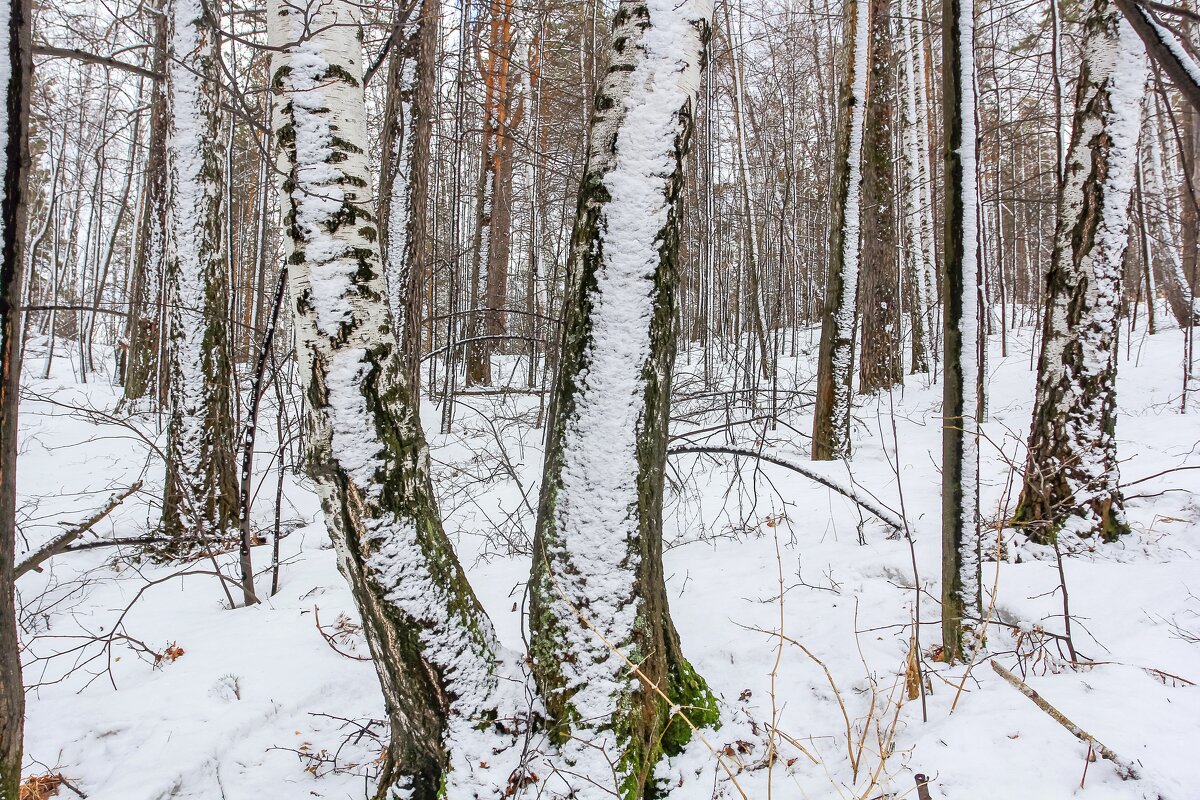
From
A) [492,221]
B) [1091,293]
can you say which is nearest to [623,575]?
[1091,293]

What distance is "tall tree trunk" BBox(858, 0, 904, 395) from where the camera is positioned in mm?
5277

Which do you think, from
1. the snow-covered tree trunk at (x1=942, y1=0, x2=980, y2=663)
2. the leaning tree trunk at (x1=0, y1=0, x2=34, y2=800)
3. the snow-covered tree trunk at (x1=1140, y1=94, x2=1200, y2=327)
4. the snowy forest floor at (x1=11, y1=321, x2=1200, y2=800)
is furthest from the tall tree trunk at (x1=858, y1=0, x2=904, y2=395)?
the leaning tree trunk at (x1=0, y1=0, x2=34, y2=800)

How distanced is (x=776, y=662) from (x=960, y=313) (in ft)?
4.42

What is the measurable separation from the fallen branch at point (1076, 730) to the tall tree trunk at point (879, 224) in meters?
3.91

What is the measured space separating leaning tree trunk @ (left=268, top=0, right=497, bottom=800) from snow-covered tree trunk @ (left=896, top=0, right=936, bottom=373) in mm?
8874

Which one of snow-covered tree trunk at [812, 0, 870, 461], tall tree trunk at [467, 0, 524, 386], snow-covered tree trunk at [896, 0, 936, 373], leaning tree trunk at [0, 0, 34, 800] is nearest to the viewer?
leaning tree trunk at [0, 0, 34, 800]

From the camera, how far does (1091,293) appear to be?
3197 millimetres

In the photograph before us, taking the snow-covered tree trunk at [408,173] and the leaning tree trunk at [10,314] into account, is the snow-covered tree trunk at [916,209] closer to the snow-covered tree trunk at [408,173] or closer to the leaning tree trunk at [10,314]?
the snow-covered tree trunk at [408,173]

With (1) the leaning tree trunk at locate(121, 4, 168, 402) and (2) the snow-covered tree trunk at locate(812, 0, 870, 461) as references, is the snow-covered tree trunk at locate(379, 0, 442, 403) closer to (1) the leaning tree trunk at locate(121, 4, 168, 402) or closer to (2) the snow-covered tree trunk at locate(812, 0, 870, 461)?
(1) the leaning tree trunk at locate(121, 4, 168, 402)

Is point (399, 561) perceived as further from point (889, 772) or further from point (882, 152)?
point (882, 152)

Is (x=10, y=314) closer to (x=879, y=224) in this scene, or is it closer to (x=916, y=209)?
(x=879, y=224)

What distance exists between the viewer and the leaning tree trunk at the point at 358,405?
179 centimetres

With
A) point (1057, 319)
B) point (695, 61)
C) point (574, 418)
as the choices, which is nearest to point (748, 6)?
point (1057, 319)

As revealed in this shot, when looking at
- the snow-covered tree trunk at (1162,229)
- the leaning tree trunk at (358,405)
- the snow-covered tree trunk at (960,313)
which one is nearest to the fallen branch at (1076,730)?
the snow-covered tree trunk at (960,313)
